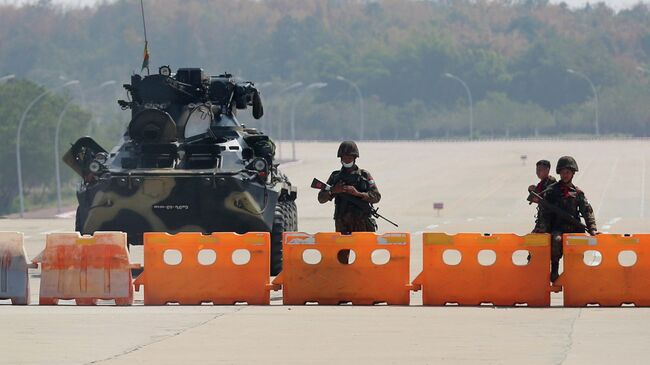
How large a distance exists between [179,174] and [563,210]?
21.6ft

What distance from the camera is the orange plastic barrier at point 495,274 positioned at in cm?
1775

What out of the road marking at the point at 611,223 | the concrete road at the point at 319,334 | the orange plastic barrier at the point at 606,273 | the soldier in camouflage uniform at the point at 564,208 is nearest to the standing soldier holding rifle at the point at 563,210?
the soldier in camouflage uniform at the point at 564,208

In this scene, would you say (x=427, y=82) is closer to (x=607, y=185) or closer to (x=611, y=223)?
(x=607, y=185)

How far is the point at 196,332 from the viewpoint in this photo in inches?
595

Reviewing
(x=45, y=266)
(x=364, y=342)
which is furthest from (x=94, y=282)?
(x=364, y=342)

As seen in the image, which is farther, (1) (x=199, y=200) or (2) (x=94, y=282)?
(1) (x=199, y=200)

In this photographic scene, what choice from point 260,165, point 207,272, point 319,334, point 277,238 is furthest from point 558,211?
point 277,238

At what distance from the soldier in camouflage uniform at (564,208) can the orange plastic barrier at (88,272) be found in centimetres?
442

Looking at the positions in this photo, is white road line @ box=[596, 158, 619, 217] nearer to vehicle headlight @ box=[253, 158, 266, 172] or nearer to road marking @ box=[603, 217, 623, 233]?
road marking @ box=[603, 217, 623, 233]

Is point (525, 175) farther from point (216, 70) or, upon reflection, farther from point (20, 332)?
point (216, 70)

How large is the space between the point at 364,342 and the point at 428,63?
550 ft

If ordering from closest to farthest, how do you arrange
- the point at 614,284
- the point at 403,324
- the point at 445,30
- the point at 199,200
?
the point at 403,324, the point at 614,284, the point at 199,200, the point at 445,30

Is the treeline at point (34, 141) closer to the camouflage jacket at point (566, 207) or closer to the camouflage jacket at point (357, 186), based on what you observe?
the camouflage jacket at point (357, 186)

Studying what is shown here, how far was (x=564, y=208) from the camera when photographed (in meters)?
18.3
